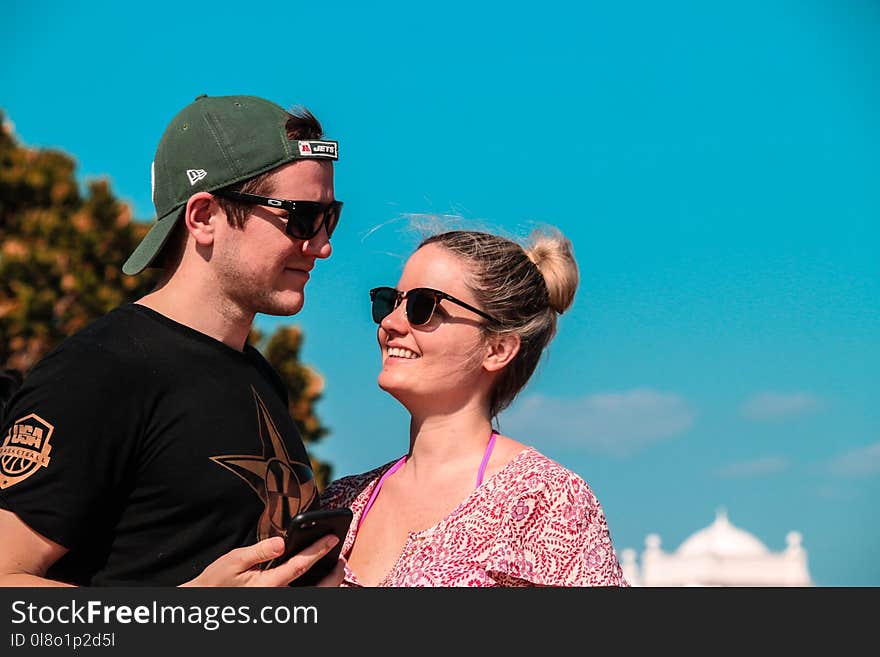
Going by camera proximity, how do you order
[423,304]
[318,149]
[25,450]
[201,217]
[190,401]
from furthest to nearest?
[423,304] < [318,149] < [201,217] < [190,401] < [25,450]

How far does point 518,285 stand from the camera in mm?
4469

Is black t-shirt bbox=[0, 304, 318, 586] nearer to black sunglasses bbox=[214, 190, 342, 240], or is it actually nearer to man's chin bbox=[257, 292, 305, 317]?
man's chin bbox=[257, 292, 305, 317]

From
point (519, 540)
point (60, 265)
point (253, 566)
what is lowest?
point (253, 566)

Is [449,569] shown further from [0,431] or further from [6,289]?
[6,289]

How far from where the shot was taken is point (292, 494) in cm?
346

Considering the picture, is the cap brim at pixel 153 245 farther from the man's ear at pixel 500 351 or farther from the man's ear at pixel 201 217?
the man's ear at pixel 500 351

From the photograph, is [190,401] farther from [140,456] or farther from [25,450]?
[25,450]

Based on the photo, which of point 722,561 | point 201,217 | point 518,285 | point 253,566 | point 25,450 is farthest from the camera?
point 722,561

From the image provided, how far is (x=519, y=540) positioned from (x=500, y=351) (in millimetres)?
926

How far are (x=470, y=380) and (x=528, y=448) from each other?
38 centimetres

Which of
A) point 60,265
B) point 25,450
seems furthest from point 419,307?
point 60,265

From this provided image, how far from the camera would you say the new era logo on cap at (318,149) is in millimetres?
3709

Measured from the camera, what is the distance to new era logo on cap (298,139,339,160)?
146 inches

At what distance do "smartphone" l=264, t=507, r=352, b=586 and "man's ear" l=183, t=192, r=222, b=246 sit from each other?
1.07m
